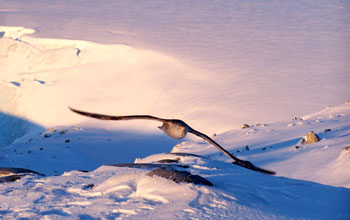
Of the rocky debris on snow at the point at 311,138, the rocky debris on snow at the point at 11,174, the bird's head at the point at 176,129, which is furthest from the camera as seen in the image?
the rocky debris on snow at the point at 311,138

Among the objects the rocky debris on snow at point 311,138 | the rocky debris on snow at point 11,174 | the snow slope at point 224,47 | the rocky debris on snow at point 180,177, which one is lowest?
the rocky debris on snow at point 11,174

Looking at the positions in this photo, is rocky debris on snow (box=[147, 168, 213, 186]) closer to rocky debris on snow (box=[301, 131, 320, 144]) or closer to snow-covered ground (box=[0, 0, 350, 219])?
snow-covered ground (box=[0, 0, 350, 219])

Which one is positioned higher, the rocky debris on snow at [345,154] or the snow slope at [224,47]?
the snow slope at [224,47]

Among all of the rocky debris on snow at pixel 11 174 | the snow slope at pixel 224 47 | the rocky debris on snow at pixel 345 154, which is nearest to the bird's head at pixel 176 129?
the rocky debris on snow at pixel 11 174

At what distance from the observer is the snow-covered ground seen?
13.9 ft

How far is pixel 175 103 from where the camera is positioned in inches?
592

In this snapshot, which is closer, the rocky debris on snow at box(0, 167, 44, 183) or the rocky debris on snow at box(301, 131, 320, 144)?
the rocky debris on snow at box(0, 167, 44, 183)

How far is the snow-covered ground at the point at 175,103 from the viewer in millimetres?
4230

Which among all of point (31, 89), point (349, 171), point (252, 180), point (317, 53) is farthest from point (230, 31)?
point (252, 180)

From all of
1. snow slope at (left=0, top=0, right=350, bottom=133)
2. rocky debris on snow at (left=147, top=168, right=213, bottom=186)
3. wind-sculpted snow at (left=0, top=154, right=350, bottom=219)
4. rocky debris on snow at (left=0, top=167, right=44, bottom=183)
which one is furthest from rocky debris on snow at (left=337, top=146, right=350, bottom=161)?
snow slope at (left=0, top=0, right=350, bottom=133)

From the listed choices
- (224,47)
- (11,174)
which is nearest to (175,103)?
(224,47)

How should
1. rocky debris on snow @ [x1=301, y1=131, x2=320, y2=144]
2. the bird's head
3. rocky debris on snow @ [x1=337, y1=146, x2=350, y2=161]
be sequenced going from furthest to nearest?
rocky debris on snow @ [x1=301, y1=131, x2=320, y2=144], rocky debris on snow @ [x1=337, y1=146, x2=350, y2=161], the bird's head

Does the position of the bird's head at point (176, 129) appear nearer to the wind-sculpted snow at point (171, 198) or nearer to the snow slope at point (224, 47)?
the wind-sculpted snow at point (171, 198)

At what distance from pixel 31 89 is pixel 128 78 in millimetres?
4267
